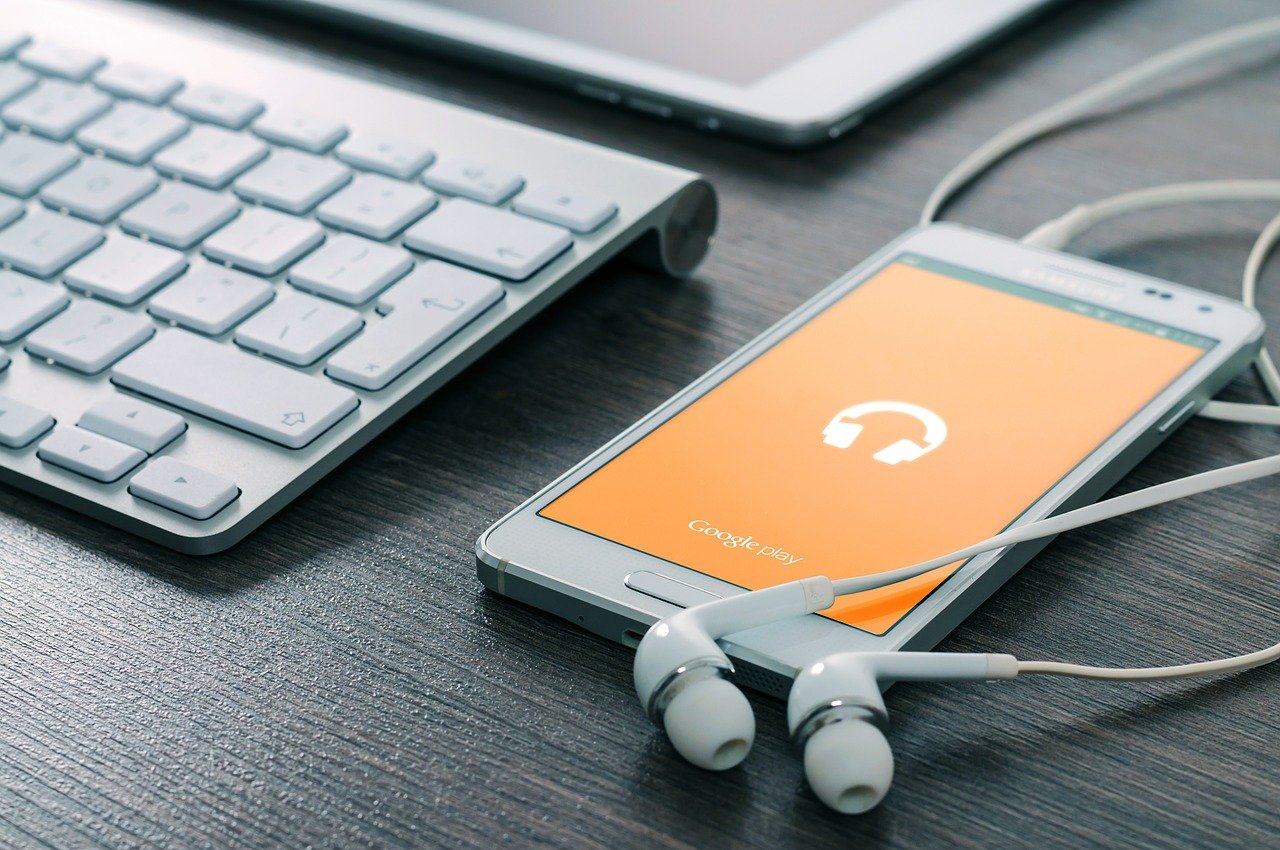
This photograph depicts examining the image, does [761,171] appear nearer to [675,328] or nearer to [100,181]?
[675,328]

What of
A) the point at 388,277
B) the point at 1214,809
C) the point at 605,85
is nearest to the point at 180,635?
the point at 388,277

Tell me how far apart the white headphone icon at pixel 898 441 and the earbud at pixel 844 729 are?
11cm

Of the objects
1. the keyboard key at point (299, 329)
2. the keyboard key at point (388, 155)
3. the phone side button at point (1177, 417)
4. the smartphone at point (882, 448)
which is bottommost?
the phone side button at point (1177, 417)

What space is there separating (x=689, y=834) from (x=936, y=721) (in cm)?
8

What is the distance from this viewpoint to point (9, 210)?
552mm

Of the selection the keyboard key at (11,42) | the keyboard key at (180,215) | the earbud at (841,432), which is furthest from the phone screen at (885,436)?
the keyboard key at (11,42)

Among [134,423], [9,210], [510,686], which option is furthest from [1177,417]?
[9,210]

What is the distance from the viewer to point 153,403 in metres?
0.45

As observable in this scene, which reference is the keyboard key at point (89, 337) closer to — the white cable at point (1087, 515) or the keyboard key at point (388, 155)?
the keyboard key at point (388, 155)

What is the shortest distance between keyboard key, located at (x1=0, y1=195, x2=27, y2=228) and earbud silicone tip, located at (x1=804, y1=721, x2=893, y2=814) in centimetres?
40

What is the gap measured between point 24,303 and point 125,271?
0.12 feet

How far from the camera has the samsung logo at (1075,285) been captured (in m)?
0.52

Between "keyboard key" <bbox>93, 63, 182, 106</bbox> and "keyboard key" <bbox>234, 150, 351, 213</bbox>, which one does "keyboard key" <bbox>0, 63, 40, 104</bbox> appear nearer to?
"keyboard key" <bbox>93, 63, 182, 106</bbox>

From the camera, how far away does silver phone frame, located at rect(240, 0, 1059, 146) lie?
2.22 ft
